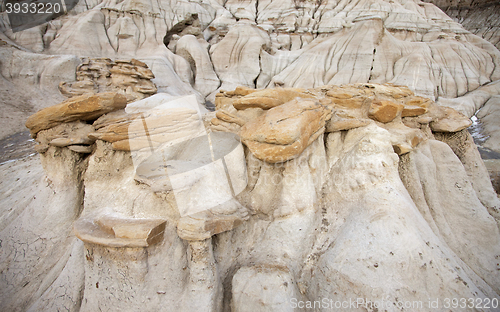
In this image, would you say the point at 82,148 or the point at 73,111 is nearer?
the point at 73,111

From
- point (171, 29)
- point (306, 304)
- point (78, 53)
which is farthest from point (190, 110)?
point (171, 29)

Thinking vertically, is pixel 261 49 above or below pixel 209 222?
below

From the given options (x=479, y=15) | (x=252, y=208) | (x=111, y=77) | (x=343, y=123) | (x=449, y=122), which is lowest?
(x=479, y=15)

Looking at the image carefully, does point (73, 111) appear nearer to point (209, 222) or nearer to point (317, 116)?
point (209, 222)

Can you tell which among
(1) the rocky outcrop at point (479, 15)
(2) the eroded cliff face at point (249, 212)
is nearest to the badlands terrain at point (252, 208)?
(2) the eroded cliff face at point (249, 212)

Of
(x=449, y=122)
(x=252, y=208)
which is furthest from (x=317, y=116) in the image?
(x=449, y=122)

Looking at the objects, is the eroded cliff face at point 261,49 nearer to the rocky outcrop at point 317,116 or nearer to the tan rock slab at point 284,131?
the rocky outcrop at point 317,116

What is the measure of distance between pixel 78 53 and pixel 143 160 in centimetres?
960

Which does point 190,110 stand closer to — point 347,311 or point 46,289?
point 46,289

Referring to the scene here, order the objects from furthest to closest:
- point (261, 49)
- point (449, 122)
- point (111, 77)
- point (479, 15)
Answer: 1. point (479, 15)
2. point (261, 49)
3. point (111, 77)
4. point (449, 122)

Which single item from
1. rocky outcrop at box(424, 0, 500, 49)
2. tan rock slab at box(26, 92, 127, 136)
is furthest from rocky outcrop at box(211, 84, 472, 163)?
rocky outcrop at box(424, 0, 500, 49)

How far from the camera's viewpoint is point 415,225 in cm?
210

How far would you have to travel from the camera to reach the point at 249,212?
2.41 metres

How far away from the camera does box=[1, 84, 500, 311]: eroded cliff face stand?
6.51 ft
